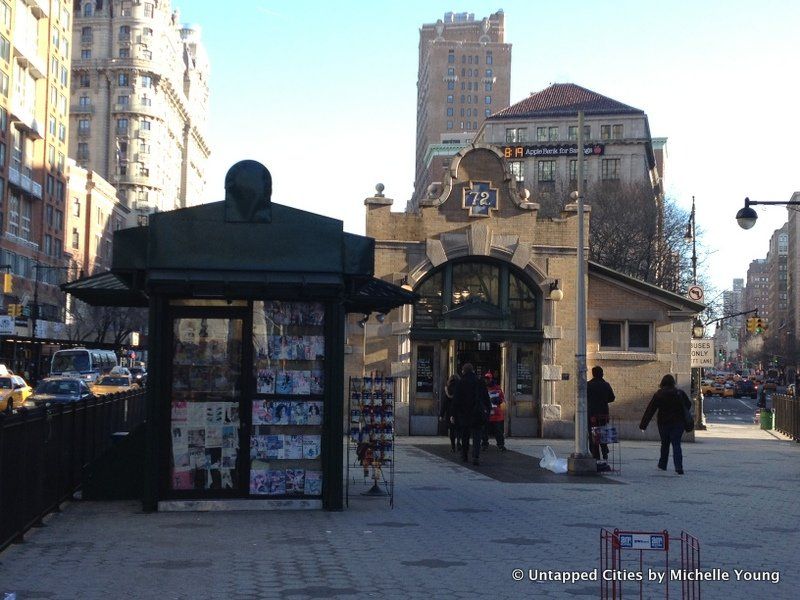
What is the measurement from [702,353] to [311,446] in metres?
22.9

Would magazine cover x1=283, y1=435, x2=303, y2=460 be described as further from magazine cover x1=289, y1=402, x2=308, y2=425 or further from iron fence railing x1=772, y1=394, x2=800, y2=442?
iron fence railing x1=772, y1=394, x2=800, y2=442

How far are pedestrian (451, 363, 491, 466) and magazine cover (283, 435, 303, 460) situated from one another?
23.9ft

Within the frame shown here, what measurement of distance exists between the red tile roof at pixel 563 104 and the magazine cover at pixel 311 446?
99.3m

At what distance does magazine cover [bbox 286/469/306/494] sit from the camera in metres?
12.7

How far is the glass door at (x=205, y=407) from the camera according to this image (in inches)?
494

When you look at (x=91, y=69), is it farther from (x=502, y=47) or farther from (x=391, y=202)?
(x=391, y=202)

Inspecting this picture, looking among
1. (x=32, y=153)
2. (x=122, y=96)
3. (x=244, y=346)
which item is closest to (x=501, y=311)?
(x=244, y=346)

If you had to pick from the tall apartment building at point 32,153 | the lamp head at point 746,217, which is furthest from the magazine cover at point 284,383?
the tall apartment building at point 32,153

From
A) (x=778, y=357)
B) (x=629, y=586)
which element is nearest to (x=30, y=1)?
(x=629, y=586)

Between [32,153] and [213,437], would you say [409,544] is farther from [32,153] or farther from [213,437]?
[32,153]

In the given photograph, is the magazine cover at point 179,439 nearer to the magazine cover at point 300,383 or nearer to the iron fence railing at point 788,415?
the magazine cover at point 300,383

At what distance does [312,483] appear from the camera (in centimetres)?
1279

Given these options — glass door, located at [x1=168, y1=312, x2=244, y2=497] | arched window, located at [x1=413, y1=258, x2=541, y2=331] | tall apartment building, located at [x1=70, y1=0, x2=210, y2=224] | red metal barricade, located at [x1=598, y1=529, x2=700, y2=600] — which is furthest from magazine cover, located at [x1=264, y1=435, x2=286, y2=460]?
tall apartment building, located at [x1=70, y1=0, x2=210, y2=224]

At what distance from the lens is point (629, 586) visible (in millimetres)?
8742
